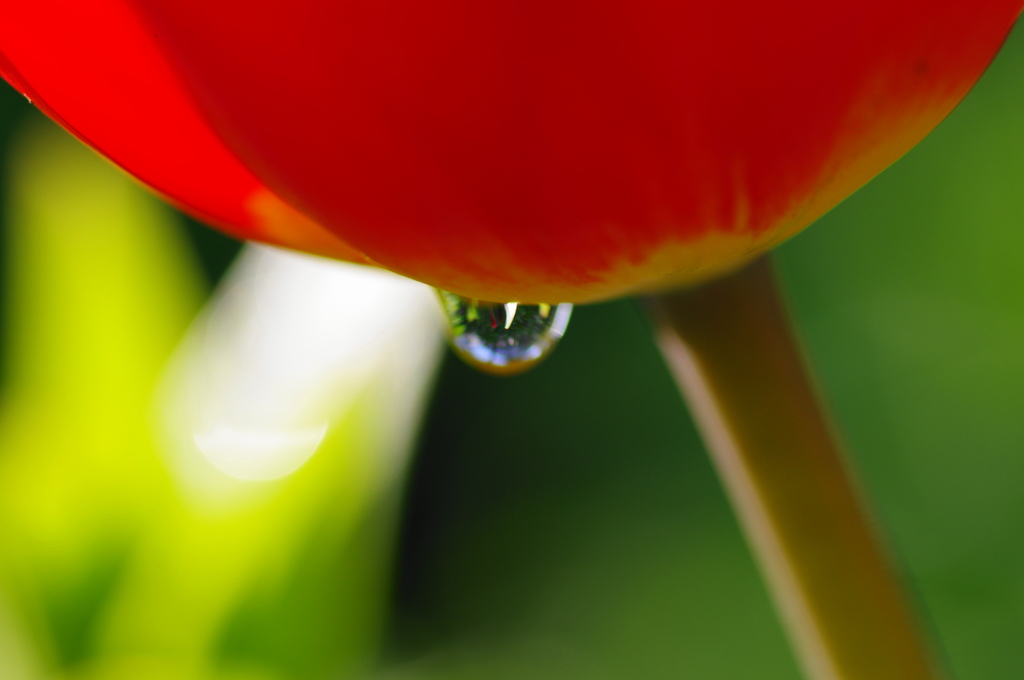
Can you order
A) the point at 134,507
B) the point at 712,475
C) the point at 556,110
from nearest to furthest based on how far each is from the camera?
1. the point at 556,110
2. the point at 134,507
3. the point at 712,475

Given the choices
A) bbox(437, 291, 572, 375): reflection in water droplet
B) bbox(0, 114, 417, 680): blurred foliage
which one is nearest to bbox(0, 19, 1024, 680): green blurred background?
bbox(0, 114, 417, 680): blurred foliage

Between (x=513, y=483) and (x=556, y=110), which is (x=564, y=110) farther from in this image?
(x=513, y=483)

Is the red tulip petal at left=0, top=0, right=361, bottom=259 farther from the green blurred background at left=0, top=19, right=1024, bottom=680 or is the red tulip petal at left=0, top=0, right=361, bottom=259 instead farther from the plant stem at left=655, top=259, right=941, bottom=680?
the green blurred background at left=0, top=19, right=1024, bottom=680

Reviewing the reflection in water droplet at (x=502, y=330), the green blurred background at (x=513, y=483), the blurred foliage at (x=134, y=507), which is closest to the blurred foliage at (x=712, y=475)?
the green blurred background at (x=513, y=483)

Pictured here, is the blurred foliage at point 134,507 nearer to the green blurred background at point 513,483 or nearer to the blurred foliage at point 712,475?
the green blurred background at point 513,483

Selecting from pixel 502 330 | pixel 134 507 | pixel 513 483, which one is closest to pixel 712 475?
pixel 513 483

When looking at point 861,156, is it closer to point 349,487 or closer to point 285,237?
point 285,237

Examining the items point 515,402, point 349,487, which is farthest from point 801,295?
point 349,487

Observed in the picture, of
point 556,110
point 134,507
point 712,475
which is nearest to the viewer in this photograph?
point 556,110
